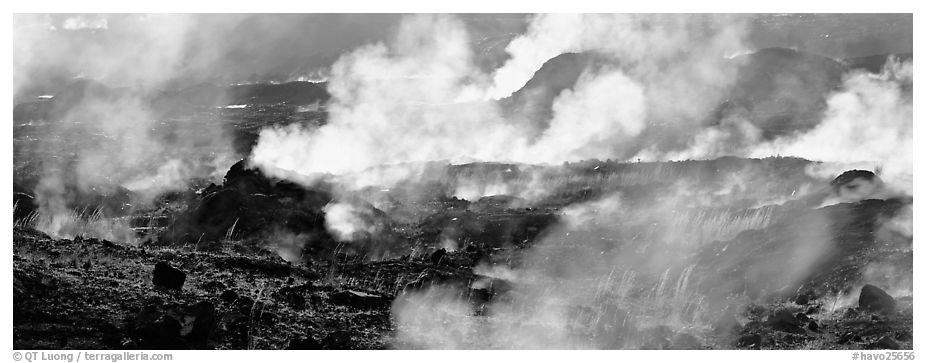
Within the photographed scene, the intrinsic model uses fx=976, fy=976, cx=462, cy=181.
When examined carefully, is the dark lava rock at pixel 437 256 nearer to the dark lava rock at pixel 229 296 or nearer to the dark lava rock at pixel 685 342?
the dark lava rock at pixel 229 296

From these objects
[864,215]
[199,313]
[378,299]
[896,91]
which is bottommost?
[199,313]

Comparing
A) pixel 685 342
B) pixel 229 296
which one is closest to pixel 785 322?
pixel 685 342

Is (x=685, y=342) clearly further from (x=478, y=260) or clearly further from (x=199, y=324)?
(x=199, y=324)

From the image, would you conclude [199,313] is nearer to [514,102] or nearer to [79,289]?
[79,289]

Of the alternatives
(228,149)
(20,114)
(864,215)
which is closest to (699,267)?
(864,215)

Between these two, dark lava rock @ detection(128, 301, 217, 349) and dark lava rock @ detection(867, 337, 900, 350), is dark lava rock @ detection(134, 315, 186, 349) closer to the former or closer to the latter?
dark lava rock @ detection(128, 301, 217, 349)
